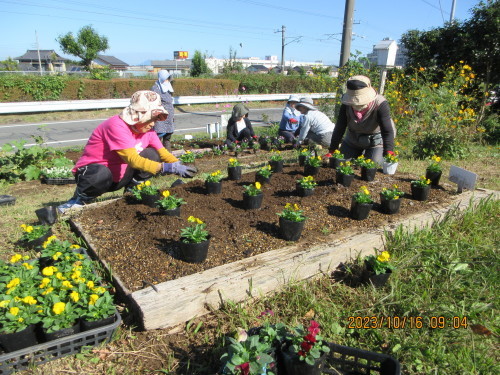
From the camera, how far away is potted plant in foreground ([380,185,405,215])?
307 cm

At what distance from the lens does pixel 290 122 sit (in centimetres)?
→ 796

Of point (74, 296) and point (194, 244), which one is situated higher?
point (194, 244)

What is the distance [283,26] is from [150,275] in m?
43.1

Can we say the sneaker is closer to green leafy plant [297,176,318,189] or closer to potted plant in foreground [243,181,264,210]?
potted plant in foreground [243,181,264,210]

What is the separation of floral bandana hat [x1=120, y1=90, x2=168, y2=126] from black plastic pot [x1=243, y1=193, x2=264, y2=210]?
1.12 meters

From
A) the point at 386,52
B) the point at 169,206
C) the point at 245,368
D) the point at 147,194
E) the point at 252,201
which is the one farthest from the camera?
the point at 386,52

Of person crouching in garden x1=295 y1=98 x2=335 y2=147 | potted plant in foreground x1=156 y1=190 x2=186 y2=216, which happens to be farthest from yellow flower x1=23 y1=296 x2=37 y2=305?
person crouching in garden x1=295 y1=98 x2=335 y2=147

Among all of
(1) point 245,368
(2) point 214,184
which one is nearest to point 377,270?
(1) point 245,368

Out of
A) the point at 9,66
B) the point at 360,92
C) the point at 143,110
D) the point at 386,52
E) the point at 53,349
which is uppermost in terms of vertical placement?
the point at 9,66

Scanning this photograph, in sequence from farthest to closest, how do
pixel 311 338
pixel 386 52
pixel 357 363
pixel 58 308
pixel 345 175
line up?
1. pixel 386 52
2. pixel 345 175
3. pixel 58 308
4. pixel 357 363
5. pixel 311 338

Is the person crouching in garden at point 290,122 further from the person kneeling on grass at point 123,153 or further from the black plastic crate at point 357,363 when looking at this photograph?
the black plastic crate at point 357,363

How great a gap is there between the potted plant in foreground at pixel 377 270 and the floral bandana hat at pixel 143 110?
2187 mm

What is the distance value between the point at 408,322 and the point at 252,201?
4.92ft

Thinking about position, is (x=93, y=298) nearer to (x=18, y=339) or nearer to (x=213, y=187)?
(x=18, y=339)
